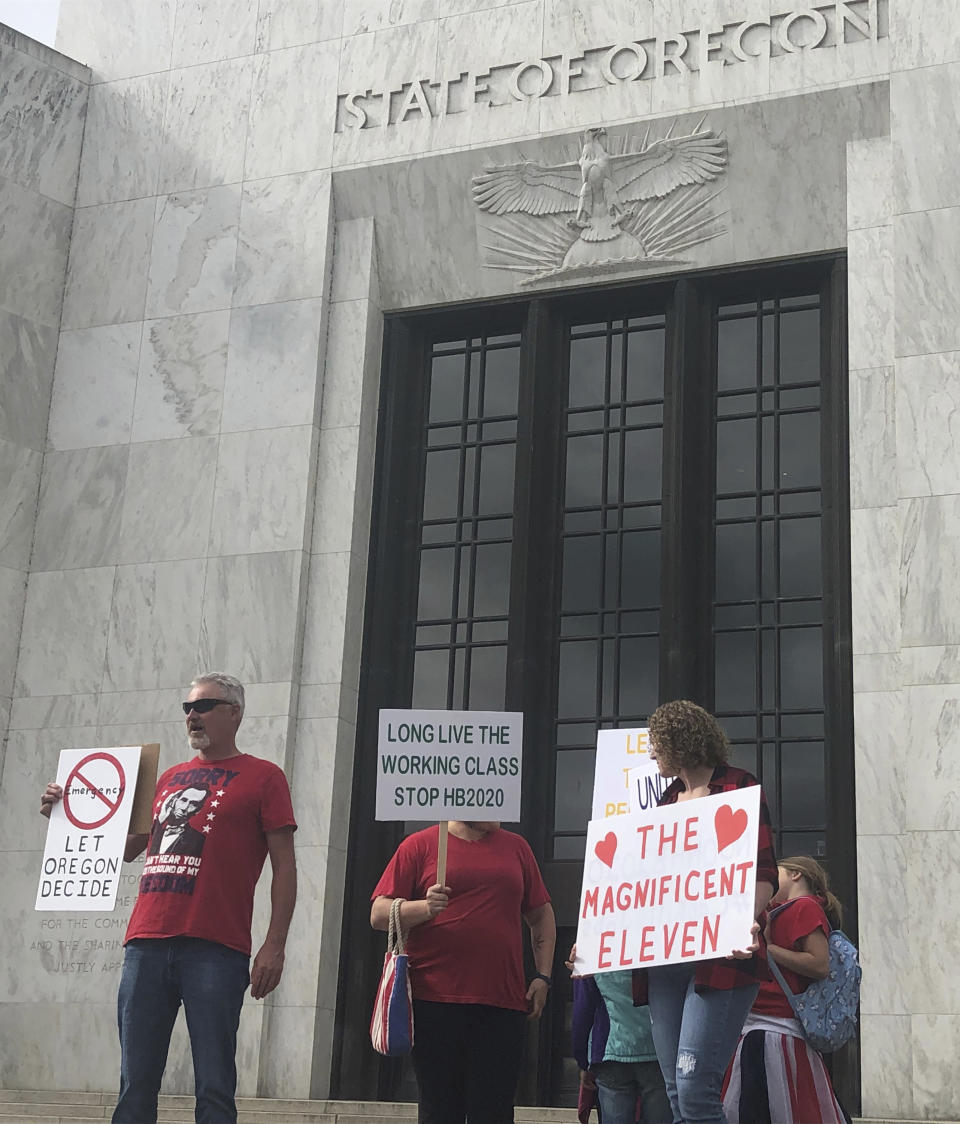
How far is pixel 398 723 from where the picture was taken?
25.9 ft

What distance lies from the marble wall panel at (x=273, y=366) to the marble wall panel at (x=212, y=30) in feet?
9.00

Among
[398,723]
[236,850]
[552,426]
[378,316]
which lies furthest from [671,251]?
[236,850]

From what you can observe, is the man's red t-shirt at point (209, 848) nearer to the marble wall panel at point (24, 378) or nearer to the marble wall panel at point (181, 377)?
the marble wall panel at point (181, 377)

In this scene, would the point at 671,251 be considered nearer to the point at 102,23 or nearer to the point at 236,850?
the point at 102,23

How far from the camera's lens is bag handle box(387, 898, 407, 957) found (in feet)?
23.9

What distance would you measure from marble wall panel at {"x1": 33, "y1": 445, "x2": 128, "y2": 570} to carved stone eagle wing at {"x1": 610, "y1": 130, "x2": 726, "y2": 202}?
4.97 meters

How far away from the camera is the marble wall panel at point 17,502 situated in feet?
48.8

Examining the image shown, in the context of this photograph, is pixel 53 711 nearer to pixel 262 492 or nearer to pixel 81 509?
pixel 81 509

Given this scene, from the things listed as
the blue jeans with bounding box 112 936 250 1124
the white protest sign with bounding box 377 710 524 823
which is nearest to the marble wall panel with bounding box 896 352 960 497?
the white protest sign with bounding box 377 710 524 823

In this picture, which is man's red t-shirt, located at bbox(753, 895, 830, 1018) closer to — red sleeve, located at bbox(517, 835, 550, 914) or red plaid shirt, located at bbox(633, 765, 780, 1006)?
red plaid shirt, located at bbox(633, 765, 780, 1006)

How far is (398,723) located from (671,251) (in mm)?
7182

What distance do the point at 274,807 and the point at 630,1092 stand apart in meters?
1.90

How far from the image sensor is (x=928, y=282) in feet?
41.1

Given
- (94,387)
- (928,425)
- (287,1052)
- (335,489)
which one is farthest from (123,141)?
(287,1052)
